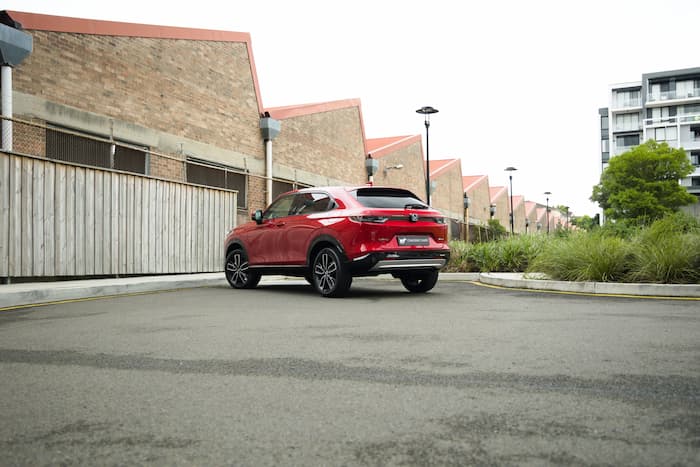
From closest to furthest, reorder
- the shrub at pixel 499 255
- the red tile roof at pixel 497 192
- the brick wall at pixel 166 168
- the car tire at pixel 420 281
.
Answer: the car tire at pixel 420 281, the shrub at pixel 499 255, the brick wall at pixel 166 168, the red tile roof at pixel 497 192

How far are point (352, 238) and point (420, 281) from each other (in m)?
2.15

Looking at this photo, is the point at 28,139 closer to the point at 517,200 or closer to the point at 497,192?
the point at 497,192

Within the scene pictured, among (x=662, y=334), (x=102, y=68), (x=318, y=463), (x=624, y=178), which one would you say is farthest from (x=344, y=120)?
(x=624, y=178)

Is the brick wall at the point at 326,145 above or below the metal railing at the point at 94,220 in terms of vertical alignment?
above

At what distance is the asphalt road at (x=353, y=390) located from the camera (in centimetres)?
270

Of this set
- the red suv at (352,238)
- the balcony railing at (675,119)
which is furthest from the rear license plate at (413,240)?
the balcony railing at (675,119)

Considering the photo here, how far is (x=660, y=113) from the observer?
77.5m

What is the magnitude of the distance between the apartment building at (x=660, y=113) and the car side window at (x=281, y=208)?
66981 mm

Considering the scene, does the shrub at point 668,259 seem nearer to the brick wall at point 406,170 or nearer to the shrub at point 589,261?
the shrub at point 589,261

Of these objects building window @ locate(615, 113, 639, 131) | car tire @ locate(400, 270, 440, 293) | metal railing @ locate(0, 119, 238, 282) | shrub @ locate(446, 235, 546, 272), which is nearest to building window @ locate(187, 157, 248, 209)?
metal railing @ locate(0, 119, 238, 282)

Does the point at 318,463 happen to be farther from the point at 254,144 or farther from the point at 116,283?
the point at 254,144

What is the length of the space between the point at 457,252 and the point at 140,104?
937 centimetres

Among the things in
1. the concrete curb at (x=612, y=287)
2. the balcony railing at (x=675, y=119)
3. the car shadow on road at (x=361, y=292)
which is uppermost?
the balcony railing at (x=675, y=119)

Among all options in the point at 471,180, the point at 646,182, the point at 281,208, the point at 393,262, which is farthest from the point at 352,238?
the point at 646,182
